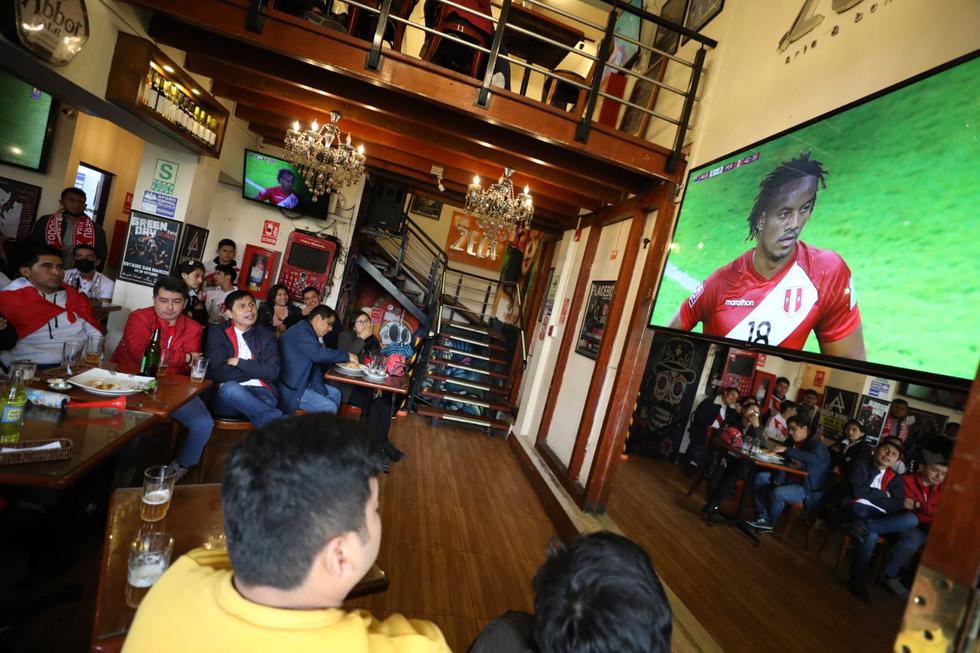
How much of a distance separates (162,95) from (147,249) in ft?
5.64

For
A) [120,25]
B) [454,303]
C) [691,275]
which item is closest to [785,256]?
[691,275]

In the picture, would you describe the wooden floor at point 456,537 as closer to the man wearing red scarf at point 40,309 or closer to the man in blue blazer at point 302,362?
the man in blue blazer at point 302,362

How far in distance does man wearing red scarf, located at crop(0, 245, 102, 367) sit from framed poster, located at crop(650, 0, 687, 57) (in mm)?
5382

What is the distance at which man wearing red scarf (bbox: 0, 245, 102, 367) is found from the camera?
283 cm

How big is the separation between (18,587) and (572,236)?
6276 millimetres

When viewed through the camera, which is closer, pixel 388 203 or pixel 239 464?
pixel 239 464

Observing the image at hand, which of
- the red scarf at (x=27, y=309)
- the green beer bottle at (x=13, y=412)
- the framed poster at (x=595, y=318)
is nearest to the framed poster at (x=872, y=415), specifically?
the framed poster at (x=595, y=318)

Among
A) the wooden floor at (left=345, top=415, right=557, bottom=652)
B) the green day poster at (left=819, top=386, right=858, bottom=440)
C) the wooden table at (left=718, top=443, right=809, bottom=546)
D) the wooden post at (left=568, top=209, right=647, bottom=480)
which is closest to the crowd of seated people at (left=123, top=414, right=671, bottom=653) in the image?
the wooden floor at (left=345, top=415, right=557, bottom=652)

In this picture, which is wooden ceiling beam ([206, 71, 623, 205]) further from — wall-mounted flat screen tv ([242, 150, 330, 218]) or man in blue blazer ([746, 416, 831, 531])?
man in blue blazer ([746, 416, 831, 531])

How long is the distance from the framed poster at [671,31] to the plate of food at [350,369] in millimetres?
4309

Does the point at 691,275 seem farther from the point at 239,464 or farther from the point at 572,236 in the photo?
the point at 572,236

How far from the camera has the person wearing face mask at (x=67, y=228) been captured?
15.1 feet

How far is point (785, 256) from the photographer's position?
2520 mm

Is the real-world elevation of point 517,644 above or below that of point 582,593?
below
